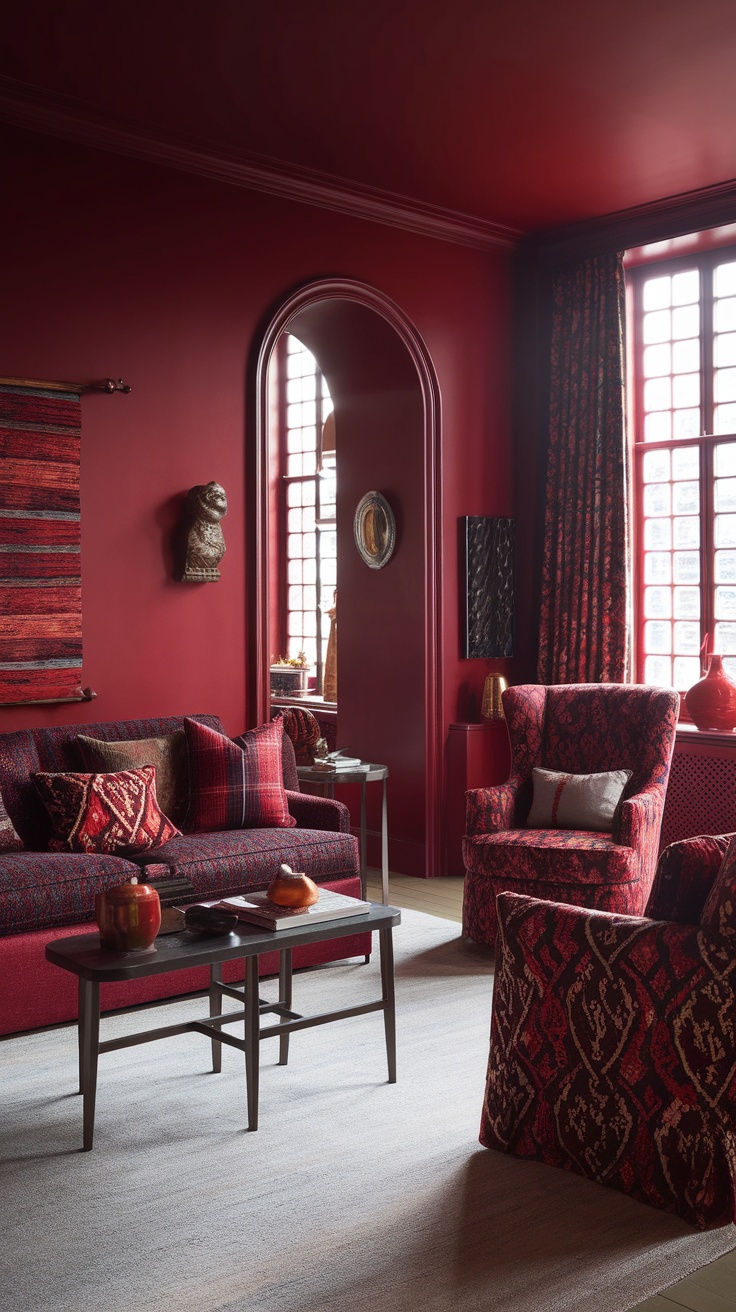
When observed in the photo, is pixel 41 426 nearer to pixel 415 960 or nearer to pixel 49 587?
pixel 49 587

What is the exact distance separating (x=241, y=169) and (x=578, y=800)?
123 inches

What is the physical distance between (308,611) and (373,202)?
315 cm

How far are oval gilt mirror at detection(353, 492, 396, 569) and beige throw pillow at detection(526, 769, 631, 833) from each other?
1833 mm

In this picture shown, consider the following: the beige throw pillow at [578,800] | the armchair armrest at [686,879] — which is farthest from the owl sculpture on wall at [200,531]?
the armchair armrest at [686,879]

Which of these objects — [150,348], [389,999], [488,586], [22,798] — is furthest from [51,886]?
[488,586]

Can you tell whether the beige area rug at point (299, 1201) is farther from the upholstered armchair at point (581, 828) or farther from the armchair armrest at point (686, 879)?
the upholstered armchair at point (581, 828)

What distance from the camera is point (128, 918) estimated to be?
9.89 ft

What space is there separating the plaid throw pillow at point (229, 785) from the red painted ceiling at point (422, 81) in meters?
2.48

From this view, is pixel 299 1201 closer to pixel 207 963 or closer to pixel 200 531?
pixel 207 963

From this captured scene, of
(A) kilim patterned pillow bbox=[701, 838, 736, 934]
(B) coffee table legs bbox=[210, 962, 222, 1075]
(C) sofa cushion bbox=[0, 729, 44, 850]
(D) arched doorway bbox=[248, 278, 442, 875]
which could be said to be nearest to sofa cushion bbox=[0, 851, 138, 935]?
(C) sofa cushion bbox=[0, 729, 44, 850]

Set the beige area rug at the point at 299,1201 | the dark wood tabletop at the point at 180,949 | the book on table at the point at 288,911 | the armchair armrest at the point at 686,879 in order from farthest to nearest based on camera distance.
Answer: the book on table at the point at 288,911 → the dark wood tabletop at the point at 180,949 → the armchair armrest at the point at 686,879 → the beige area rug at the point at 299,1201

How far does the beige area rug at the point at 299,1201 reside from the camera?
2.38m

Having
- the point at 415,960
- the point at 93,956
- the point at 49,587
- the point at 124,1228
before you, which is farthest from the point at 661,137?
the point at 124,1228

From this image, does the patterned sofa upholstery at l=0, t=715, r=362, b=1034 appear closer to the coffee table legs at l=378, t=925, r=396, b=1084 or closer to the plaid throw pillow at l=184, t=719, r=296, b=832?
the plaid throw pillow at l=184, t=719, r=296, b=832
